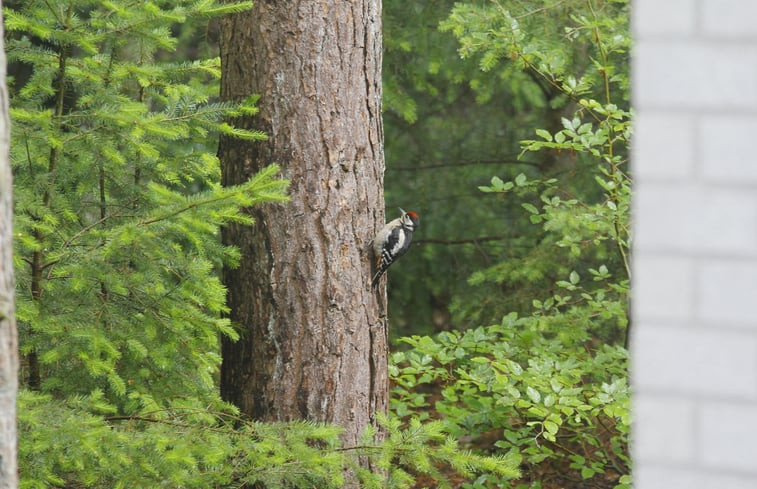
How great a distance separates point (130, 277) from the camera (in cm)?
329

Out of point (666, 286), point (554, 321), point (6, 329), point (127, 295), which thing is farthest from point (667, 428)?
point (554, 321)

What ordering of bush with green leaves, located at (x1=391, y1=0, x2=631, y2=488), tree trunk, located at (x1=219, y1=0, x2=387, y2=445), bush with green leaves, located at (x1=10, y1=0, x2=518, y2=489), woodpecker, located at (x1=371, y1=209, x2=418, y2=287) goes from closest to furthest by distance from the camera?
bush with green leaves, located at (x1=10, y1=0, x2=518, y2=489), tree trunk, located at (x1=219, y1=0, x2=387, y2=445), woodpecker, located at (x1=371, y1=209, x2=418, y2=287), bush with green leaves, located at (x1=391, y1=0, x2=631, y2=488)

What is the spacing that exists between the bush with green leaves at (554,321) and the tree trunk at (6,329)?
2.42 m

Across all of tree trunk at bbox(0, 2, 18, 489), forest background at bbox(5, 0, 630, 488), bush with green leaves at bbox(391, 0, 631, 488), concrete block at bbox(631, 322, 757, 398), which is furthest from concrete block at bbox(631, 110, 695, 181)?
bush with green leaves at bbox(391, 0, 631, 488)

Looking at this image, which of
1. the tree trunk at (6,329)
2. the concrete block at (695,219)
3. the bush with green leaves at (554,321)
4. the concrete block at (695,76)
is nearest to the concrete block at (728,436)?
the concrete block at (695,219)

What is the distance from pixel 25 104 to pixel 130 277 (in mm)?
930

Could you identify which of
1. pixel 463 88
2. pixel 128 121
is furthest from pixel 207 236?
pixel 463 88

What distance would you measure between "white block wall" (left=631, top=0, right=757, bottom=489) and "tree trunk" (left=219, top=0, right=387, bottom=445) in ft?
7.55

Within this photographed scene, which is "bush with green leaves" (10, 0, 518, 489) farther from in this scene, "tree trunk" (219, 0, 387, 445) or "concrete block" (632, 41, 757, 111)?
"concrete block" (632, 41, 757, 111)

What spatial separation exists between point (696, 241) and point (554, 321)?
362 cm

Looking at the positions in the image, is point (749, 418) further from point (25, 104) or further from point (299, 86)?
point (25, 104)

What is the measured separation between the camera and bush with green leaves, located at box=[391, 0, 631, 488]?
167 inches

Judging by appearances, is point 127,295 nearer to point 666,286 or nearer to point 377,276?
point 377,276

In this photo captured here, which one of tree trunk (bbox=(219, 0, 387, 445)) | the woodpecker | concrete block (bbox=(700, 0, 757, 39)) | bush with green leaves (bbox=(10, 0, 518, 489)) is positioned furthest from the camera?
the woodpecker
